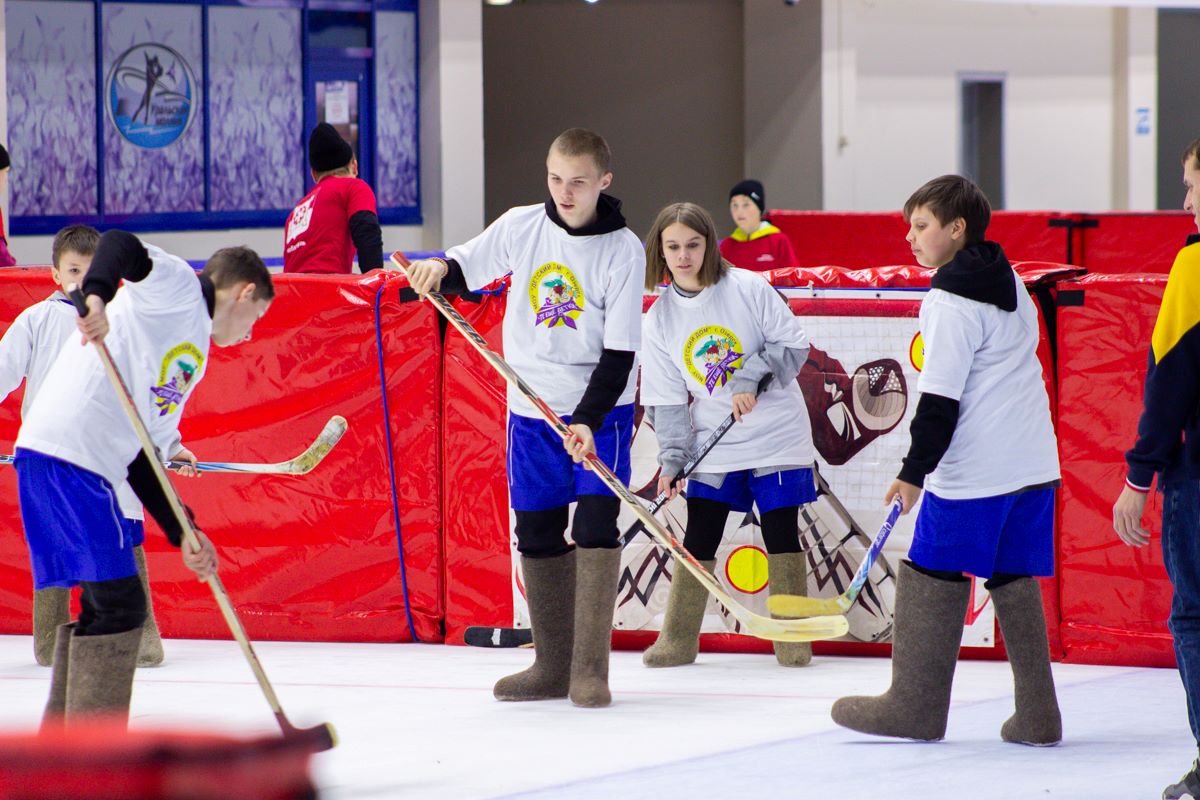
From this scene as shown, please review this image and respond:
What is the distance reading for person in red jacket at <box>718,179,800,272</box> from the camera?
904cm

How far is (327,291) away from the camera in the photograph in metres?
4.99

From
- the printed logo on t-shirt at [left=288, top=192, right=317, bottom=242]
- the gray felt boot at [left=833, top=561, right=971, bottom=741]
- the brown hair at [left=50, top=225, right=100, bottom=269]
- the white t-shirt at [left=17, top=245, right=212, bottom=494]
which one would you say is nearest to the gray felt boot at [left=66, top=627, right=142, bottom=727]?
the white t-shirt at [left=17, top=245, right=212, bottom=494]

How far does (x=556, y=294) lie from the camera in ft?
13.8

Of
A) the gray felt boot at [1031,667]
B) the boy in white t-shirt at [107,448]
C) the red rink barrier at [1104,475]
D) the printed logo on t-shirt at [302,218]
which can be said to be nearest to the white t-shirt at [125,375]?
the boy in white t-shirt at [107,448]

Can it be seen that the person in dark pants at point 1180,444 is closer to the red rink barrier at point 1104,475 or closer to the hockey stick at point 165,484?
the red rink barrier at point 1104,475

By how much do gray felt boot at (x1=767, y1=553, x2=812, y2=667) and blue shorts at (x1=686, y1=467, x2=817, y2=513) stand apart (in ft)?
0.47

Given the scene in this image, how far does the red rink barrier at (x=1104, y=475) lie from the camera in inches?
180

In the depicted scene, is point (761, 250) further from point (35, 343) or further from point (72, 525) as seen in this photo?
point (72, 525)

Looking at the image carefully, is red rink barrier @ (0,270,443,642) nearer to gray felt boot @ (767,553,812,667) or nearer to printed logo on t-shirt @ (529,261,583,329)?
printed logo on t-shirt @ (529,261,583,329)

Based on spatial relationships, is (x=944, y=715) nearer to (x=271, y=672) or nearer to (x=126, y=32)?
(x=271, y=672)

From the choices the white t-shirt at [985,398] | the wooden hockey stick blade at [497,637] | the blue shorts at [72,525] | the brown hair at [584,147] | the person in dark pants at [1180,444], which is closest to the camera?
the person in dark pants at [1180,444]

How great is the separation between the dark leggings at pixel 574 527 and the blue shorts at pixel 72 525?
121cm

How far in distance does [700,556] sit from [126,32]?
29.5 feet

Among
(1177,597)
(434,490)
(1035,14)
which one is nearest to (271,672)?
(434,490)
